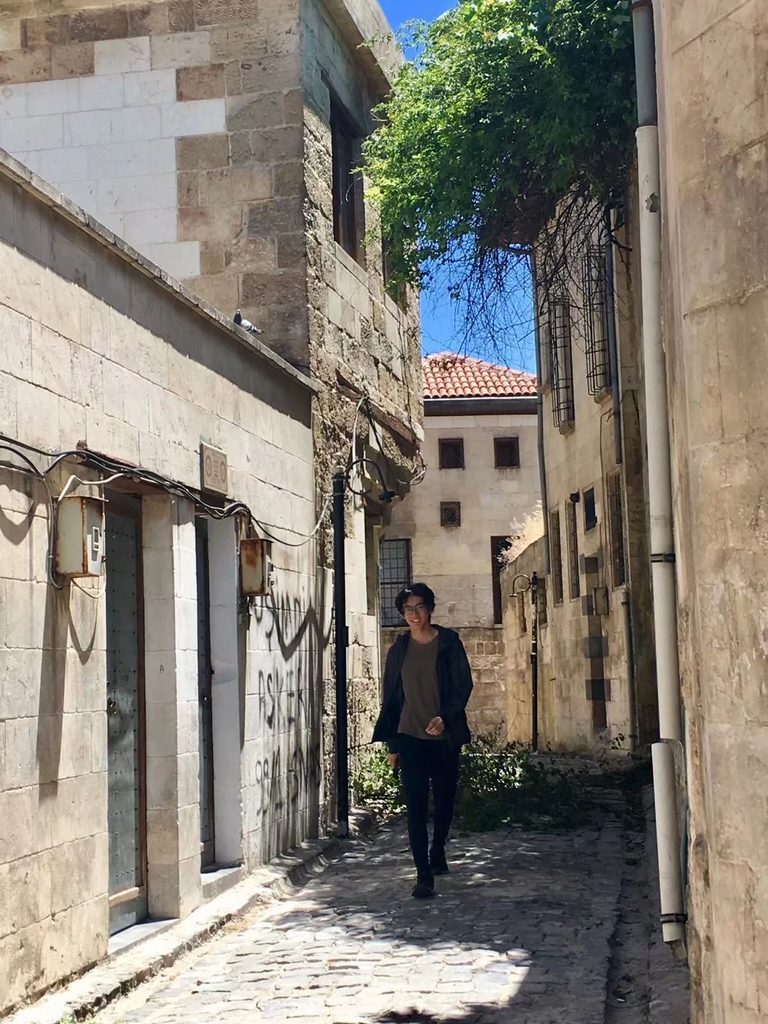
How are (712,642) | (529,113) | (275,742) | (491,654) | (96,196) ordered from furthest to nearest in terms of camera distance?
(491,654)
(96,196)
(529,113)
(275,742)
(712,642)

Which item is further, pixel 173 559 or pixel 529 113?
pixel 529 113

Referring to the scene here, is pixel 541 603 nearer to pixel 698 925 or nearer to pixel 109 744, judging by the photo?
pixel 109 744

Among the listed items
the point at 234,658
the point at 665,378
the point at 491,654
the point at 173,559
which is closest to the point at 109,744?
the point at 173,559

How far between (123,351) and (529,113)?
4.58m

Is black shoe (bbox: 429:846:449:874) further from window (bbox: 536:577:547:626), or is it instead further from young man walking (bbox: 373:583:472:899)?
window (bbox: 536:577:547:626)

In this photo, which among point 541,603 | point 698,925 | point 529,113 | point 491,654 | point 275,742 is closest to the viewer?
point 698,925

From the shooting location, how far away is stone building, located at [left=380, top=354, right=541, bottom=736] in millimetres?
35625

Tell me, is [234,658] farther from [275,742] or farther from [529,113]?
[529,113]

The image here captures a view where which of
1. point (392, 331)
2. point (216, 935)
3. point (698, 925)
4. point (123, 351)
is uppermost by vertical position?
point (392, 331)

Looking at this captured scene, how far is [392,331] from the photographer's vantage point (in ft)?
46.3

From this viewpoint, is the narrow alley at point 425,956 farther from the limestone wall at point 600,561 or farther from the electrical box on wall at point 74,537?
the limestone wall at point 600,561

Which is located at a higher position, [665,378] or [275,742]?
[665,378]

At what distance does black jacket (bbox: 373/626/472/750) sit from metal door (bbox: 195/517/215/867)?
3.56 ft

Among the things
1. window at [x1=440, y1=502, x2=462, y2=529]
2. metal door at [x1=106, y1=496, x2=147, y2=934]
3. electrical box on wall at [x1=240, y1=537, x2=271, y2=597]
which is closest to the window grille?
electrical box on wall at [x1=240, y1=537, x2=271, y2=597]
